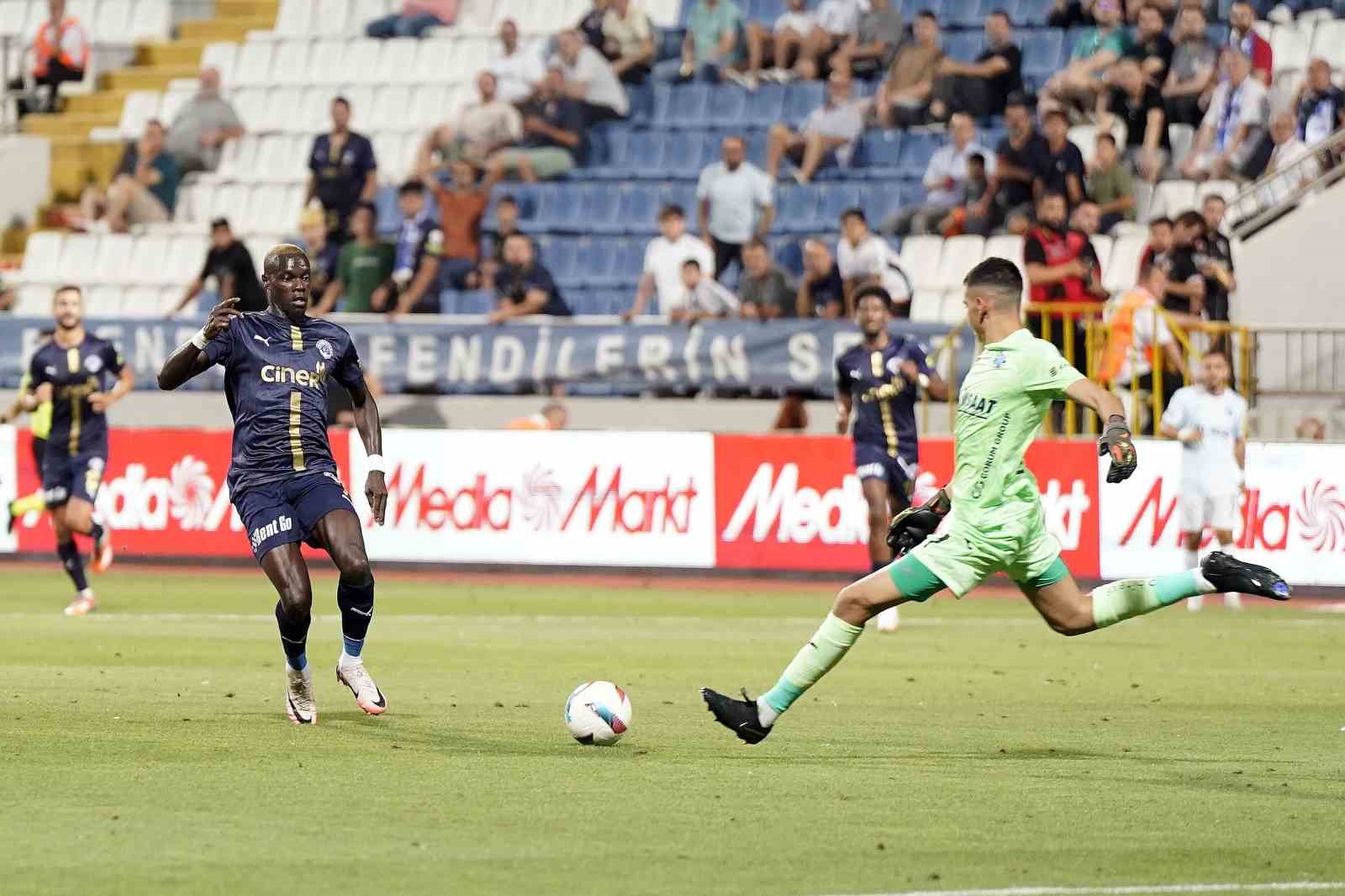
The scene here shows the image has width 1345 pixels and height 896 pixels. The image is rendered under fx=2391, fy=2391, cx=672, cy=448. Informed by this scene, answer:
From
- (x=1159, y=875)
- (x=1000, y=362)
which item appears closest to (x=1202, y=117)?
(x=1000, y=362)

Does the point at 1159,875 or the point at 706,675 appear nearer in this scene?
the point at 1159,875

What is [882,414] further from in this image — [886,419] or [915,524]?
[915,524]

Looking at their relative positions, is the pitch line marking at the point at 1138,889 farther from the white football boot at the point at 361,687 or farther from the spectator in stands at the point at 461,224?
the spectator in stands at the point at 461,224

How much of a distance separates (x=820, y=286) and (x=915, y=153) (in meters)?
3.09

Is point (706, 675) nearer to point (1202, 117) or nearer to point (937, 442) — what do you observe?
point (937, 442)

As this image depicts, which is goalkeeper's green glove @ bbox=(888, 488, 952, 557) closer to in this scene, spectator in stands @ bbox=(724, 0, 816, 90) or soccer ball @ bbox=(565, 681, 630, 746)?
soccer ball @ bbox=(565, 681, 630, 746)

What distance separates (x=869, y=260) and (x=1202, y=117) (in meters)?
4.11

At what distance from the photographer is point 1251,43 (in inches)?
1009

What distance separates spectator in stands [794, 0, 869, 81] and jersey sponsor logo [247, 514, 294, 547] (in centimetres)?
1858

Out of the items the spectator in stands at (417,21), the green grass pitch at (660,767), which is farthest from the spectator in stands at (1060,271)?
the spectator in stands at (417,21)

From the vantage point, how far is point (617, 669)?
49.7 feet

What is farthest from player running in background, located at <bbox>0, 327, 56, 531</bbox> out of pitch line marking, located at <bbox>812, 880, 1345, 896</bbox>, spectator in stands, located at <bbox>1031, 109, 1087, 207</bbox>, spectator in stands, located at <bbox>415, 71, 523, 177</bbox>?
pitch line marking, located at <bbox>812, 880, 1345, 896</bbox>

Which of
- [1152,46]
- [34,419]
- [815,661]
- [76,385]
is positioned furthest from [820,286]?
[815,661]

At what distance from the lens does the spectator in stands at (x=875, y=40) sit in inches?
1135
